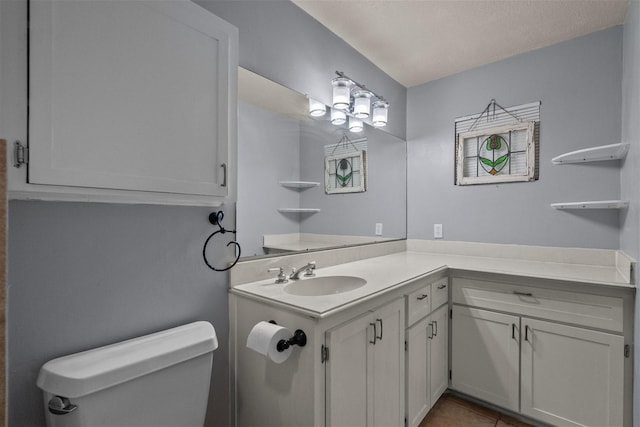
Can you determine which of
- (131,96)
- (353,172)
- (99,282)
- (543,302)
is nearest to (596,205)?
(543,302)

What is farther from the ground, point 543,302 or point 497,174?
point 497,174

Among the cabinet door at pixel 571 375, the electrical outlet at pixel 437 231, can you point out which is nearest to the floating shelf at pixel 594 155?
the electrical outlet at pixel 437 231

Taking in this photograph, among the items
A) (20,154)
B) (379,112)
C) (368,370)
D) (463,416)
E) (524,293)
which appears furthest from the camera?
(379,112)

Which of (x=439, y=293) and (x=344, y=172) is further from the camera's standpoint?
(x=344, y=172)

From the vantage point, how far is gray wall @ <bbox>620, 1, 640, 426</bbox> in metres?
1.41

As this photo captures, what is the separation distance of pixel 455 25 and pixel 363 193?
125 cm

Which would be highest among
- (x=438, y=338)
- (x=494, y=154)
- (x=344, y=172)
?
(x=494, y=154)

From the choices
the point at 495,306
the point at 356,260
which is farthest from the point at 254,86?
the point at 495,306

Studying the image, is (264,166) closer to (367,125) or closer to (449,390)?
(367,125)

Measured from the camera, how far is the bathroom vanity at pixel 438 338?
3.79 feet

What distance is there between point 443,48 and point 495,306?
182cm

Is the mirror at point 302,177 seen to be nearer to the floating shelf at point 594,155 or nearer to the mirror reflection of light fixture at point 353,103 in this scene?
the mirror reflection of light fixture at point 353,103

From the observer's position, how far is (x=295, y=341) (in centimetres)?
109

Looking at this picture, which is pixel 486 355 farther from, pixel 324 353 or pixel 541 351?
pixel 324 353
